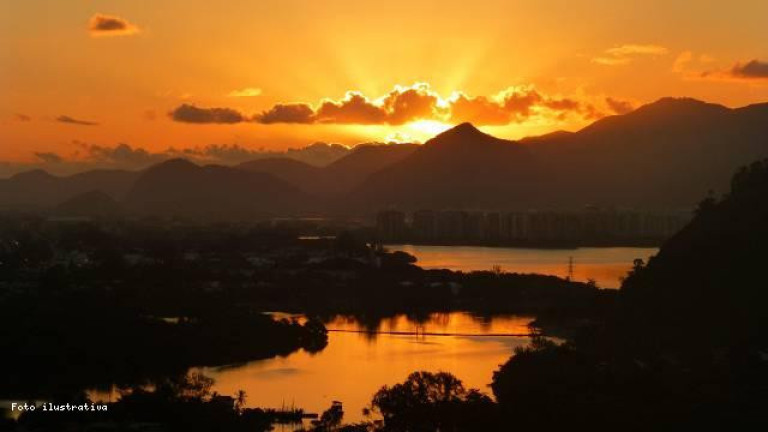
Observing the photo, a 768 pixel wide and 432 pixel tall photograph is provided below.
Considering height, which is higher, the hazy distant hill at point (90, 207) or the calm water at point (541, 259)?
the hazy distant hill at point (90, 207)

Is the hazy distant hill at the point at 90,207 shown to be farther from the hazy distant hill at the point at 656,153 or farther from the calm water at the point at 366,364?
the calm water at the point at 366,364

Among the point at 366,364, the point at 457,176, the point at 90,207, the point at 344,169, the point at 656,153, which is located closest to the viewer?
the point at 366,364

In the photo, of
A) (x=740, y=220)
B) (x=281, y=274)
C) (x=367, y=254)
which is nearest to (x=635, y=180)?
(x=367, y=254)

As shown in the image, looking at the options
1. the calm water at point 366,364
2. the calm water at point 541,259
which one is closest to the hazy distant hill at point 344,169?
the calm water at point 541,259

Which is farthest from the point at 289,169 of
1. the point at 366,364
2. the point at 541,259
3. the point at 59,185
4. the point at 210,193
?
the point at 366,364

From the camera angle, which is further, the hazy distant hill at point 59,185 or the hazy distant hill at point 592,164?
the hazy distant hill at point 59,185

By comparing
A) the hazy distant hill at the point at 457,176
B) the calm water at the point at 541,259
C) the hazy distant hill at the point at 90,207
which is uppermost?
the hazy distant hill at the point at 457,176

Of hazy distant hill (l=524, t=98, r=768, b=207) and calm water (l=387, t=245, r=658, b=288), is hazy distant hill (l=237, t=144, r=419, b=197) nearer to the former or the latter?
hazy distant hill (l=524, t=98, r=768, b=207)

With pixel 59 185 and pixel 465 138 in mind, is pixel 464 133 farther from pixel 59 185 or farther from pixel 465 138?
pixel 59 185
